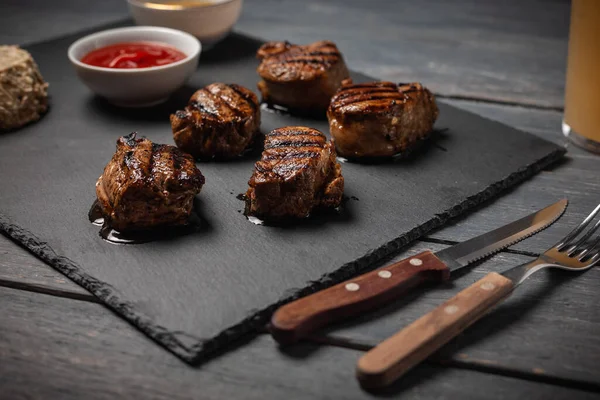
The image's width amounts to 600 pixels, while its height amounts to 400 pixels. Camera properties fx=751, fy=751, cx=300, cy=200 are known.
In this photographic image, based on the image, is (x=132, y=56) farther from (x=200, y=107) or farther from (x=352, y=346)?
(x=352, y=346)

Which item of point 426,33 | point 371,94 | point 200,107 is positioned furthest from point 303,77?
point 426,33

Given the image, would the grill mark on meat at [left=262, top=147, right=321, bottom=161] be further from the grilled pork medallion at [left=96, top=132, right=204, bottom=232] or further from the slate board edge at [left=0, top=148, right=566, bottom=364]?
the slate board edge at [left=0, top=148, right=566, bottom=364]

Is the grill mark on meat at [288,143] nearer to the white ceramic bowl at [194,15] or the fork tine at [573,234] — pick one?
the fork tine at [573,234]

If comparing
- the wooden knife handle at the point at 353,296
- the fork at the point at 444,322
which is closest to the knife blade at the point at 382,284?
the wooden knife handle at the point at 353,296

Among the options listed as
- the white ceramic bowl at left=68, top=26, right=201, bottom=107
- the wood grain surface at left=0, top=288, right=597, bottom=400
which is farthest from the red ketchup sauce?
the wood grain surface at left=0, top=288, right=597, bottom=400

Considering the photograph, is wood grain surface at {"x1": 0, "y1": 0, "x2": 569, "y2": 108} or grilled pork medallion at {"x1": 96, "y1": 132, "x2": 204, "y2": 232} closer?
grilled pork medallion at {"x1": 96, "y1": 132, "x2": 204, "y2": 232}
